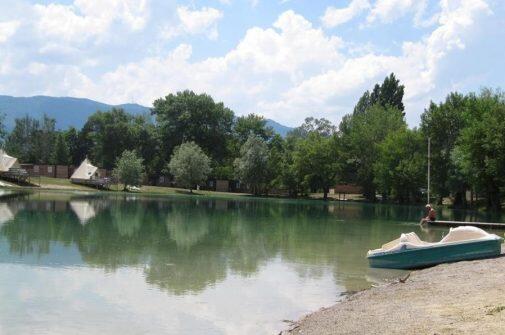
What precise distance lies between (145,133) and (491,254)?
110022 millimetres

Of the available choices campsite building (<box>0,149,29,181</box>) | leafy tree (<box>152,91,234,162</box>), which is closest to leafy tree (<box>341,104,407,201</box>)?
leafy tree (<box>152,91,234,162</box>)

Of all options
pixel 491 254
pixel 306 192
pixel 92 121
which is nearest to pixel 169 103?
pixel 92 121

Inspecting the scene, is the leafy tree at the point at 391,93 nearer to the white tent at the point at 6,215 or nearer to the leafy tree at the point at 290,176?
the leafy tree at the point at 290,176

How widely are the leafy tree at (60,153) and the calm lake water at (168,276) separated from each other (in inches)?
4040

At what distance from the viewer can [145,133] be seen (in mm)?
125688

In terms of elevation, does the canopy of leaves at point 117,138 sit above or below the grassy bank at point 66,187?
above

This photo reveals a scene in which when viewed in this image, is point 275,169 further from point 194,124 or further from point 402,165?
point 402,165

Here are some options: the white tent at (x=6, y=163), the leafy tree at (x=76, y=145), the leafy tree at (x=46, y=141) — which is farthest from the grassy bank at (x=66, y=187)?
the leafy tree at (x=76, y=145)

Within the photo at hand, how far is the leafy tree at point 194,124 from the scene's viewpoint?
123812 mm

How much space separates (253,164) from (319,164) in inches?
482

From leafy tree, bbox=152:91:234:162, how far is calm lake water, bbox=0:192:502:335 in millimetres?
88815

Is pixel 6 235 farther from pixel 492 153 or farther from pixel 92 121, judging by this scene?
pixel 92 121

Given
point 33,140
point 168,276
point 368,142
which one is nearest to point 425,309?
point 168,276

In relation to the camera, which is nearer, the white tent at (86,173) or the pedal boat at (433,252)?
the pedal boat at (433,252)
